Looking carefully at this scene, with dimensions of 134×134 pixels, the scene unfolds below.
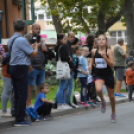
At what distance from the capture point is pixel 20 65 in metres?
7.84

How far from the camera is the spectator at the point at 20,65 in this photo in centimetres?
784

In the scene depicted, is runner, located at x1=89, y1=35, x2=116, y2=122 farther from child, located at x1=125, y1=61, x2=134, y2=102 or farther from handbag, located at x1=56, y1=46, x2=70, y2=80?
child, located at x1=125, y1=61, x2=134, y2=102

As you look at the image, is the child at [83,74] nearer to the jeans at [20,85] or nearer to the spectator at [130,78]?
the spectator at [130,78]

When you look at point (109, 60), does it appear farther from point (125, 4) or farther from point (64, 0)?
point (64, 0)

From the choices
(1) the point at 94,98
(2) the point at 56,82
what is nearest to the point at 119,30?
(2) the point at 56,82

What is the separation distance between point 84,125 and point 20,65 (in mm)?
1655

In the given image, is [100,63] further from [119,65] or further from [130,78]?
[119,65]

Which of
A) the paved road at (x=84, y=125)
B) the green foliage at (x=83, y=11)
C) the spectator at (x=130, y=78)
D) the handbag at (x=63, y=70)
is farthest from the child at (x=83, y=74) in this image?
the green foliage at (x=83, y=11)

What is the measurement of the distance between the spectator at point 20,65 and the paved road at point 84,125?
0.34m

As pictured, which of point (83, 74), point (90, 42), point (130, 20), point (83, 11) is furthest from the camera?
point (83, 11)

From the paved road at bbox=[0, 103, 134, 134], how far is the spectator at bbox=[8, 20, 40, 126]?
1.13 feet

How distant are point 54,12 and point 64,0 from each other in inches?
62.7

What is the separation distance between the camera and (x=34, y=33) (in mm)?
9031

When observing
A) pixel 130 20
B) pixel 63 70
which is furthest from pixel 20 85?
pixel 130 20
